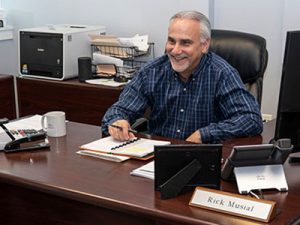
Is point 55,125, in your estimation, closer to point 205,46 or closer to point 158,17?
point 205,46

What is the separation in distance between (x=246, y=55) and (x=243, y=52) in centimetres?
2

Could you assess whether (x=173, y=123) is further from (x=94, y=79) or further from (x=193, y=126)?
(x=94, y=79)

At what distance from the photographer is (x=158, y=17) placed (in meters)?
3.57

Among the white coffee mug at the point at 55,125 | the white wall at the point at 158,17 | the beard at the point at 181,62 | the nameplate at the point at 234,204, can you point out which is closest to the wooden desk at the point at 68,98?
the white wall at the point at 158,17

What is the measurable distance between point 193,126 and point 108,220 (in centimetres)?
80

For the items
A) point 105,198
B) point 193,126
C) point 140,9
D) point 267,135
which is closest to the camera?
point 105,198

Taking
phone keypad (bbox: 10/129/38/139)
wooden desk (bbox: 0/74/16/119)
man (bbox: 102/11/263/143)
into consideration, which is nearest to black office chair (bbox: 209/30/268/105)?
man (bbox: 102/11/263/143)

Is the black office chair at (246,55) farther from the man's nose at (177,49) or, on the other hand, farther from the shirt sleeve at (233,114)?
the man's nose at (177,49)

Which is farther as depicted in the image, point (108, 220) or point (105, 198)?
point (108, 220)

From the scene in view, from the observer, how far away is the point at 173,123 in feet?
7.52

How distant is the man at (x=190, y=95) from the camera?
2076 millimetres

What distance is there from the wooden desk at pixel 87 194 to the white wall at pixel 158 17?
1339mm

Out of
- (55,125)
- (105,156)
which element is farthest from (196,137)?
(55,125)

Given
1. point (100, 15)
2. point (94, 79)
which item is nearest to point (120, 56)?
point (94, 79)
